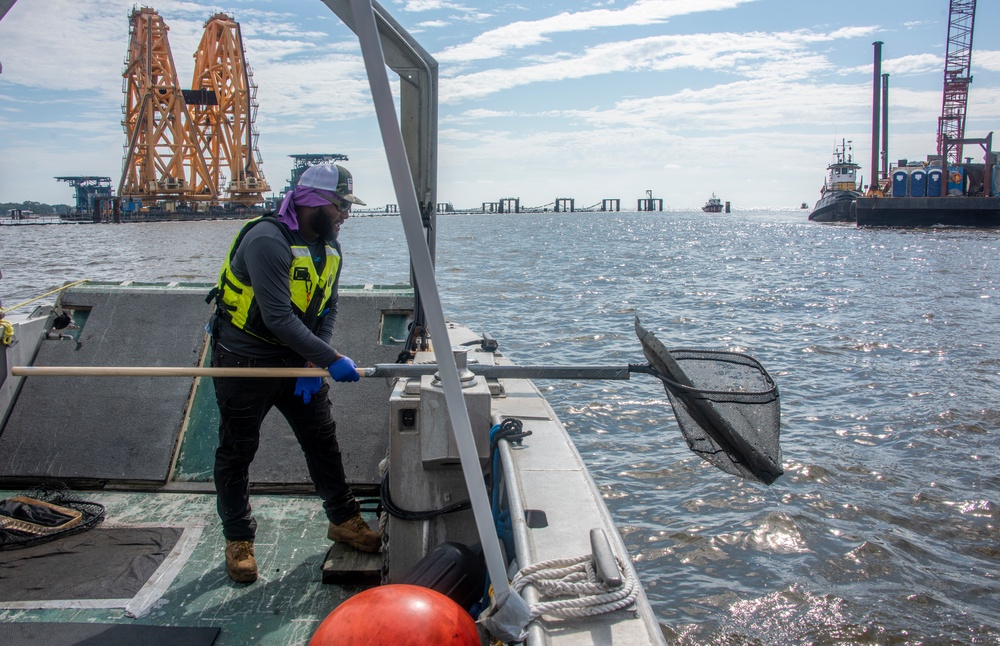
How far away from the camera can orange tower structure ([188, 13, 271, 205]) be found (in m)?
64.9

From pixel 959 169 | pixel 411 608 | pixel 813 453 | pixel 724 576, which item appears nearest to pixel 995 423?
pixel 813 453

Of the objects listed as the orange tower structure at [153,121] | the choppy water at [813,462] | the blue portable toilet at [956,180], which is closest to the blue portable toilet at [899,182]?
the blue portable toilet at [956,180]

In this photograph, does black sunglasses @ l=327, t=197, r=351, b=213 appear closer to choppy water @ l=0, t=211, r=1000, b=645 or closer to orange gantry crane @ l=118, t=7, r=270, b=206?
choppy water @ l=0, t=211, r=1000, b=645

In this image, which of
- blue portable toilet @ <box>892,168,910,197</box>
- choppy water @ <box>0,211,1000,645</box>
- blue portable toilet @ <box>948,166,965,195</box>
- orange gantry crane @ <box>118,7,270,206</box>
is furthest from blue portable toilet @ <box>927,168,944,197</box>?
orange gantry crane @ <box>118,7,270,206</box>

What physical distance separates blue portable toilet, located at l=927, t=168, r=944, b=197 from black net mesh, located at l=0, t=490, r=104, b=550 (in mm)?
57550

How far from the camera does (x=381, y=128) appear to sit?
65.9 inches

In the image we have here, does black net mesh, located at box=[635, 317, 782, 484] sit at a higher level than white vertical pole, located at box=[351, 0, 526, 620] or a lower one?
lower

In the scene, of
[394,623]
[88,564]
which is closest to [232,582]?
[88,564]

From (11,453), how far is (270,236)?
2682 mm

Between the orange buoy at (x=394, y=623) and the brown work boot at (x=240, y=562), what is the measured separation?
1741 millimetres

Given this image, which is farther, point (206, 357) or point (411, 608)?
point (206, 357)

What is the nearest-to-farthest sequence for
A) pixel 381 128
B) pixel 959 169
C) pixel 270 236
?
pixel 381 128 < pixel 270 236 < pixel 959 169

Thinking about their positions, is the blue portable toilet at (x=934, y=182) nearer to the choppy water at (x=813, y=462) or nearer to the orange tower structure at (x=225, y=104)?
the choppy water at (x=813, y=462)

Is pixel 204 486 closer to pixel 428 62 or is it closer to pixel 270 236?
pixel 270 236
